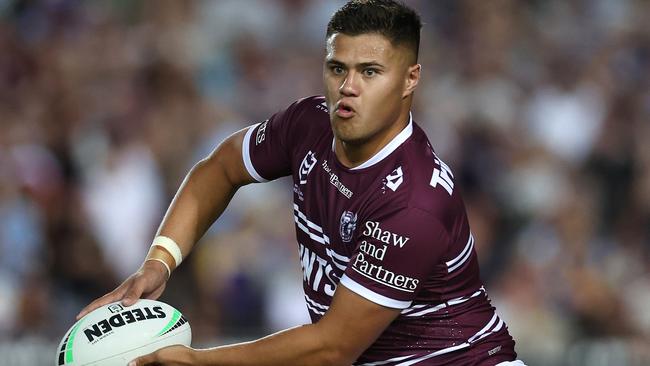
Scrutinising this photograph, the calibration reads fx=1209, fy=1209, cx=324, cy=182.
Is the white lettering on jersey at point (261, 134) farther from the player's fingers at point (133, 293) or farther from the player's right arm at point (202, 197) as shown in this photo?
the player's fingers at point (133, 293)

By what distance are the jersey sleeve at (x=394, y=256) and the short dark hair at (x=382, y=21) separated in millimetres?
703

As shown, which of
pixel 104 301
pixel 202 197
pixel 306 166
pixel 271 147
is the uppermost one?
pixel 271 147

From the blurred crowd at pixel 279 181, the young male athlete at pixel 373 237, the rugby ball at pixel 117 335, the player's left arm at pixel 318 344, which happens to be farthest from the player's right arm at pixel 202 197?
the blurred crowd at pixel 279 181

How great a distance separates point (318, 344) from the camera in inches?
187

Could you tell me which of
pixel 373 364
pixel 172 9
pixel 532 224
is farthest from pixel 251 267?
pixel 373 364

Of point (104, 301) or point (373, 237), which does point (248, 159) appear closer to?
point (104, 301)

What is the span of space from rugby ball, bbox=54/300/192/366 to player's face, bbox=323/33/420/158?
109cm

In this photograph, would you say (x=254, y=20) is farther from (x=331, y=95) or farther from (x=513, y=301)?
(x=331, y=95)

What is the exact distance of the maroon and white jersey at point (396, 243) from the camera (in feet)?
15.7

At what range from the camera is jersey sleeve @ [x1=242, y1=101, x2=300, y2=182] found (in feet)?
18.4

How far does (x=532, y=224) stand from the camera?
997 centimetres

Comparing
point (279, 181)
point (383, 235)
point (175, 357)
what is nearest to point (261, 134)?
point (383, 235)

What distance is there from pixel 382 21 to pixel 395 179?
63cm

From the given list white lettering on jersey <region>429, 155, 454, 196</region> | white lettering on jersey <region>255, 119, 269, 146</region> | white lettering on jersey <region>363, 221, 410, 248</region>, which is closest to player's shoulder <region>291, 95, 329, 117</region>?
white lettering on jersey <region>255, 119, 269, 146</region>
